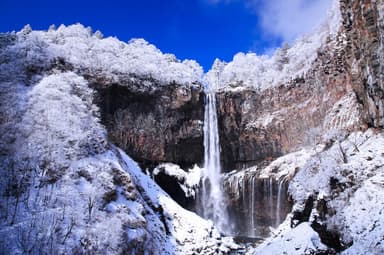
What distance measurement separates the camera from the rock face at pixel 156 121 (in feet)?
137

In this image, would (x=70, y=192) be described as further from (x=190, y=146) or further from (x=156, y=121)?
(x=190, y=146)

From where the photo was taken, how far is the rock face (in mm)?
41844

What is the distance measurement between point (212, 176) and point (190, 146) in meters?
4.94

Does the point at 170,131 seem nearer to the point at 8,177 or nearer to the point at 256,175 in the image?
the point at 256,175

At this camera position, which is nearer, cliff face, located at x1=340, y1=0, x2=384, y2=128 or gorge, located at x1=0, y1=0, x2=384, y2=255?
gorge, located at x1=0, y1=0, x2=384, y2=255

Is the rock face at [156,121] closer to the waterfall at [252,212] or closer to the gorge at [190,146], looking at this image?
the gorge at [190,146]

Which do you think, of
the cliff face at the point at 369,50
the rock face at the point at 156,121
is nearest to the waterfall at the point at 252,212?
the rock face at the point at 156,121

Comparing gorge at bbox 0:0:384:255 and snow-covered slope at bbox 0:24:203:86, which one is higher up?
snow-covered slope at bbox 0:24:203:86

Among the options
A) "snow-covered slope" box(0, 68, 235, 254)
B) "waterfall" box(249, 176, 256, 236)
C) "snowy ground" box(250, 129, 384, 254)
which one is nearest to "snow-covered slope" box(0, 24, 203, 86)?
"snow-covered slope" box(0, 68, 235, 254)

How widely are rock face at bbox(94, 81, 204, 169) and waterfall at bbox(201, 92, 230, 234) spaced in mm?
988

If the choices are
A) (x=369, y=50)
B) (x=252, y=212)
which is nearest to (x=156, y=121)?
(x=252, y=212)

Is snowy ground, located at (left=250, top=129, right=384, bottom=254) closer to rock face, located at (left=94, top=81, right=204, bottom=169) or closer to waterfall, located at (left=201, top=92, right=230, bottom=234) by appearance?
waterfall, located at (left=201, top=92, right=230, bottom=234)

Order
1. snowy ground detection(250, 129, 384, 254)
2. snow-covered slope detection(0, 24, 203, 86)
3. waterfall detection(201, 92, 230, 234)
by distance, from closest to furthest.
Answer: snowy ground detection(250, 129, 384, 254) → snow-covered slope detection(0, 24, 203, 86) → waterfall detection(201, 92, 230, 234)

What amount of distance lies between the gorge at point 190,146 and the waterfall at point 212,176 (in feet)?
0.47
